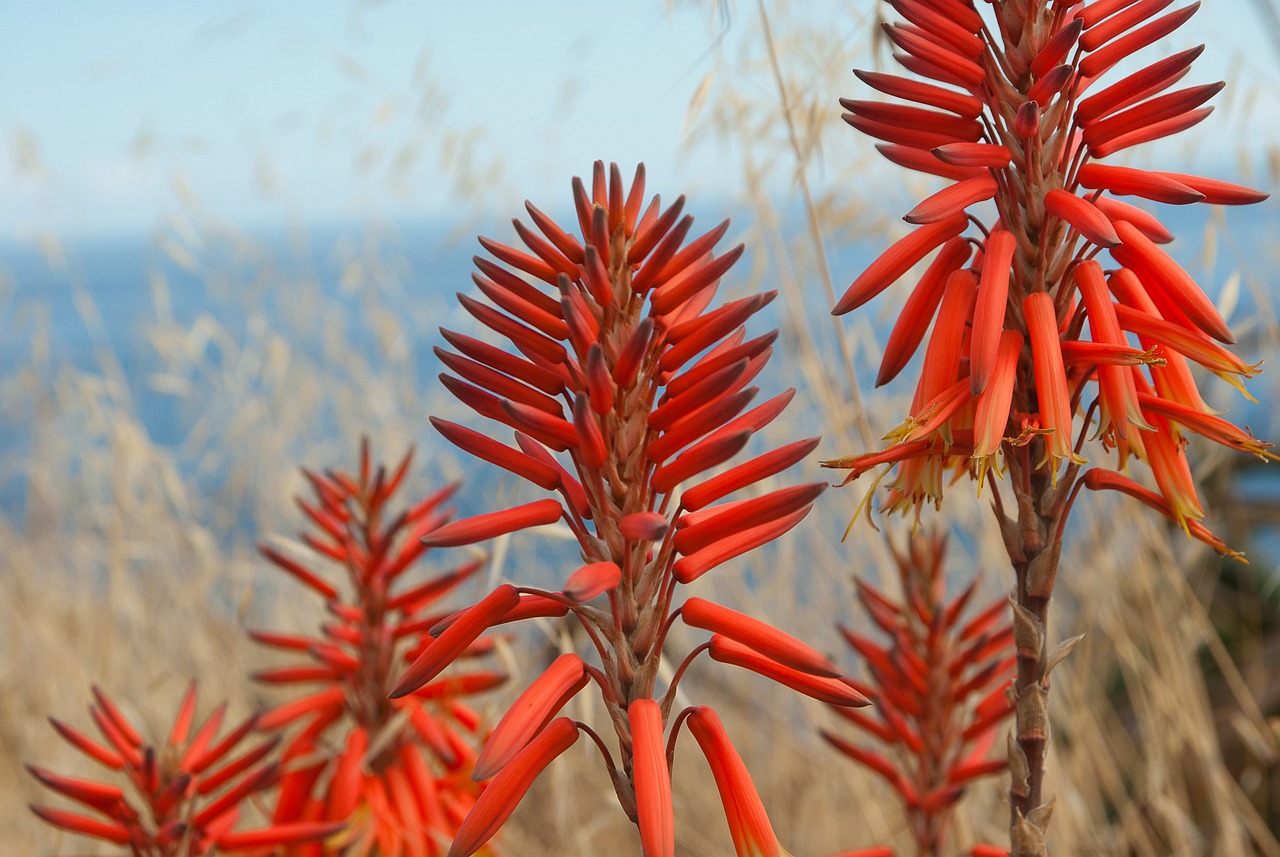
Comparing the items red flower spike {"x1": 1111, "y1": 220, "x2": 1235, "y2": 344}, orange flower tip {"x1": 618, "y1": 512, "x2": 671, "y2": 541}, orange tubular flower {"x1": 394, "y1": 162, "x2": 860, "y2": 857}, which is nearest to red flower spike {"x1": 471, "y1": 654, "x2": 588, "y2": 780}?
orange tubular flower {"x1": 394, "y1": 162, "x2": 860, "y2": 857}

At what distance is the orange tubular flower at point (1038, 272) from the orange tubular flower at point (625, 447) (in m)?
0.06

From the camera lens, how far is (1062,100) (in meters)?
0.76

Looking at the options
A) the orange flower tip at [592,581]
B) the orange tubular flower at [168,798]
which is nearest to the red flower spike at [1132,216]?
the orange flower tip at [592,581]

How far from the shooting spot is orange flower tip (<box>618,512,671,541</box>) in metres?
0.63

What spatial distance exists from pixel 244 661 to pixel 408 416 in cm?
97

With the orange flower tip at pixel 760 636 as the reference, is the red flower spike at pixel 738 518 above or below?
above

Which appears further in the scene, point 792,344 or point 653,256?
point 792,344

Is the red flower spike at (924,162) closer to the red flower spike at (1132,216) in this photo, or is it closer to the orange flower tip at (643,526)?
the red flower spike at (1132,216)

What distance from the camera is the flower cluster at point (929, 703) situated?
3.47ft

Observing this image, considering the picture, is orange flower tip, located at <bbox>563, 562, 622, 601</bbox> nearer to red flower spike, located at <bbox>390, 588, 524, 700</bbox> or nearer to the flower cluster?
red flower spike, located at <bbox>390, 588, 524, 700</bbox>

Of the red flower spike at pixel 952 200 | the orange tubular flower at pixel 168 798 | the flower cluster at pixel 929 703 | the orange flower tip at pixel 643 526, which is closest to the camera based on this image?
the orange flower tip at pixel 643 526

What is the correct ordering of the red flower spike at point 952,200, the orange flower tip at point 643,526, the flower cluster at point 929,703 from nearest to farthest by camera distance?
the orange flower tip at point 643,526 < the red flower spike at point 952,200 < the flower cluster at point 929,703

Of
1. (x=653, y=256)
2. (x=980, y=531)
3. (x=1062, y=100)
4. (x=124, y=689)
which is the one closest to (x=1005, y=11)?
(x=1062, y=100)

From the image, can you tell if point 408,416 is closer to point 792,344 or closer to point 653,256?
point 792,344
